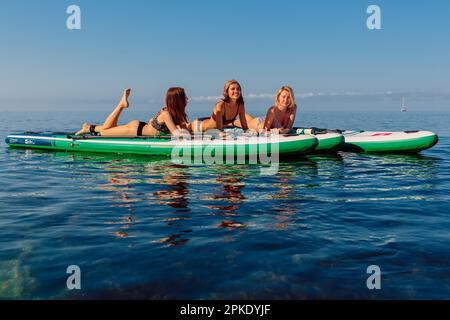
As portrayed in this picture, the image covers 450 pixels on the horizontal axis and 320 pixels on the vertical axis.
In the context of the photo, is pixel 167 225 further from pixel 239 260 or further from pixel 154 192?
pixel 154 192

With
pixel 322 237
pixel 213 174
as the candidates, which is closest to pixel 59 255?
pixel 322 237

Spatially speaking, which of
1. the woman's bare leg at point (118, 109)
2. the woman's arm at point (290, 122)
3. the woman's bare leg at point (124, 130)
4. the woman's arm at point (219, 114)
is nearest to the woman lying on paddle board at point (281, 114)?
the woman's arm at point (290, 122)

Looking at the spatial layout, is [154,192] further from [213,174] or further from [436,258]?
[436,258]

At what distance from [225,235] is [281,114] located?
8.04m

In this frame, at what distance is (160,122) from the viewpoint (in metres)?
12.5

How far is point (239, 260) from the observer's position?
15.3 ft

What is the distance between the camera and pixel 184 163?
11875 millimetres

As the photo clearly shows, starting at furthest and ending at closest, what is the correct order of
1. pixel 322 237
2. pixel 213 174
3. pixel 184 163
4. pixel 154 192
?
pixel 184 163 < pixel 213 174 < pixel 154 192 < pixel 322 237

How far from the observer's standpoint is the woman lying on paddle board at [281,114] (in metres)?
12.5

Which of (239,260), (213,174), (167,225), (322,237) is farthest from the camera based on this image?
(213,174)

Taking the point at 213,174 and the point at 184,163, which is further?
the point at 184,163
